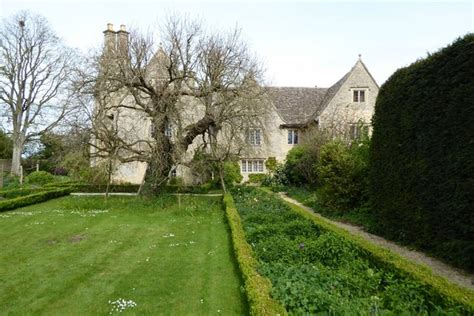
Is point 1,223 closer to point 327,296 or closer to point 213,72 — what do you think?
point 213,72

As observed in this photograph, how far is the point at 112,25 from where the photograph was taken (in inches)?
1272

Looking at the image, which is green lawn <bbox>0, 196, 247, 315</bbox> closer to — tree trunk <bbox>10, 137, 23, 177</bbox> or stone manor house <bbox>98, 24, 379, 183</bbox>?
stone manor house <bbox>98, 24, 379, 183</bbox>

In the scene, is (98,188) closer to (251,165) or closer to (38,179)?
(38,179)

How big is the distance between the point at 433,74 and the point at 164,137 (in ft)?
41.0

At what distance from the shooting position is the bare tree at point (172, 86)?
1689cm

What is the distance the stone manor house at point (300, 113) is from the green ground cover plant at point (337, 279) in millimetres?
19671

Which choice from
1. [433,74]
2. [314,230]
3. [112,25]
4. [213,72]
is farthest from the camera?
[112,25]

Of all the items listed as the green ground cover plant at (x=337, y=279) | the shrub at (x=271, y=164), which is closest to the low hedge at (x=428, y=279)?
the green ground cover plant at (x=337, y=279)

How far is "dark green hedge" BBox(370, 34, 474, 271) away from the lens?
7.29 m

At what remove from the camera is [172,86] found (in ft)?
59.2

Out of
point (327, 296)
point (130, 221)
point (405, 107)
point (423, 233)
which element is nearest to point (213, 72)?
point (130, 221)

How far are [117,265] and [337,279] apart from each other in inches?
190

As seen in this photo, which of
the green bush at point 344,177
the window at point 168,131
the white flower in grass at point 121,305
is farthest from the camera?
the window at point 168,131

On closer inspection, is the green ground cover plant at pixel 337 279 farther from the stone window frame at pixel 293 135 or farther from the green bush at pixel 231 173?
the stone window frame at pixel 293 135
